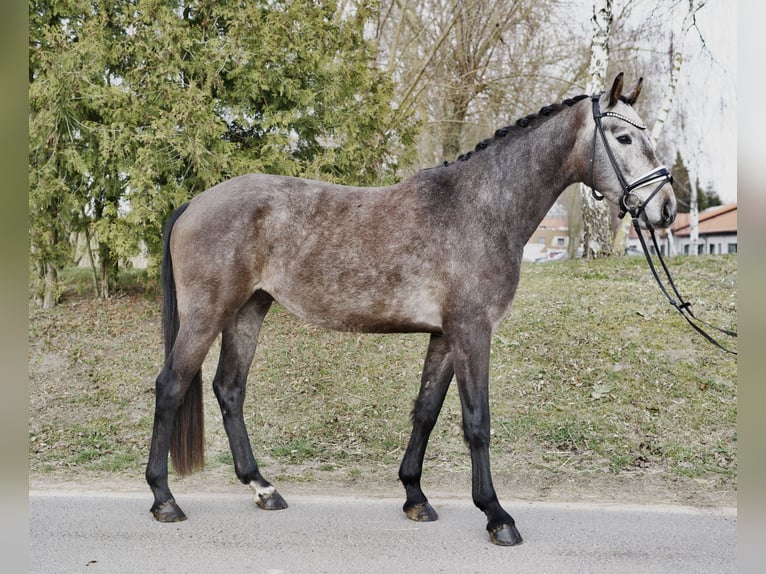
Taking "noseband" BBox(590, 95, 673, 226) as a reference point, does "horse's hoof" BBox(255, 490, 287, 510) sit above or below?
below

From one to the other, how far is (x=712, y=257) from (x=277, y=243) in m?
8.51

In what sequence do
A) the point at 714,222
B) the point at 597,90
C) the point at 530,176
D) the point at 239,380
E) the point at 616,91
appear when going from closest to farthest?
1. the point at 616,91
2. the point at 530,176
3. the point at 239,380
4. the point at 597,90
5. the point at 714,222

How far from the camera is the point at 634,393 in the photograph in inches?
251

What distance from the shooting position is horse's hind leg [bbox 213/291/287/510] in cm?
436

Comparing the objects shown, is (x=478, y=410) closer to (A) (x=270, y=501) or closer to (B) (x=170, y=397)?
(A) (x=270, y=501)

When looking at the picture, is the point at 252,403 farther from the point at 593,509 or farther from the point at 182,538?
the point at 593,509

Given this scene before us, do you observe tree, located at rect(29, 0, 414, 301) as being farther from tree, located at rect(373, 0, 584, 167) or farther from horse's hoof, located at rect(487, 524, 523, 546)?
horse's hoof, located at rect(487, 524, 523, 546)

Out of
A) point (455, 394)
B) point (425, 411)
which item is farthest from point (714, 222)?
point (425, 411)

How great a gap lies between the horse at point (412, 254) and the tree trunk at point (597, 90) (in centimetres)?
685

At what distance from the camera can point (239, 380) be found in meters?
4.43

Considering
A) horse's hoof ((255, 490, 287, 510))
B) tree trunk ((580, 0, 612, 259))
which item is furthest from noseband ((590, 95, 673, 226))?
tree trunk ((580, 0, 612, 259))

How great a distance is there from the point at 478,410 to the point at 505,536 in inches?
27.1

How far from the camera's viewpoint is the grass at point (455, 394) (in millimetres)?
5336

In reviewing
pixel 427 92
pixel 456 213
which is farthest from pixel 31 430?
pixel 427 92
